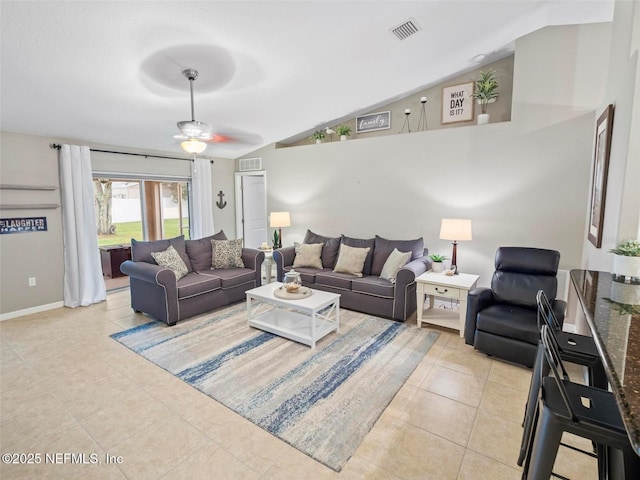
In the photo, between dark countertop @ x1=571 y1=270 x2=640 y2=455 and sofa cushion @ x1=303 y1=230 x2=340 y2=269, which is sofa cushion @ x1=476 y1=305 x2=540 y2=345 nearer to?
dark countertop @ x1=571 y1=270 x2=640 y2=455

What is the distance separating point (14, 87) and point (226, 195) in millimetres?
3762

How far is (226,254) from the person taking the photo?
15.8 ft

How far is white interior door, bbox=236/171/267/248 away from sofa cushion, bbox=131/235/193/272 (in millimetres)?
2230

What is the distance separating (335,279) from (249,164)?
338cm

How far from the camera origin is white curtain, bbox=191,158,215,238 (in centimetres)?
603

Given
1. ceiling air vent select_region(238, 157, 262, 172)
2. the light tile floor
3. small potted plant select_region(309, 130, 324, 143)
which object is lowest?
the light tile floor

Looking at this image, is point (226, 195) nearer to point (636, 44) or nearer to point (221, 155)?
point (221, 155)

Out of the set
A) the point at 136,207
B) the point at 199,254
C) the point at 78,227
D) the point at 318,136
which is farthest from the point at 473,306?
the point at 136,207

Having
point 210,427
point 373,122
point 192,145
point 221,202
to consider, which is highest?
point 373,122

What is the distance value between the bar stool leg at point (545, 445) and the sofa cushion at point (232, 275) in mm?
3753

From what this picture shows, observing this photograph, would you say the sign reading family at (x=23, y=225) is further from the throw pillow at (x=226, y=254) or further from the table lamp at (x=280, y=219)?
the table lamp at (x=280, y=219)

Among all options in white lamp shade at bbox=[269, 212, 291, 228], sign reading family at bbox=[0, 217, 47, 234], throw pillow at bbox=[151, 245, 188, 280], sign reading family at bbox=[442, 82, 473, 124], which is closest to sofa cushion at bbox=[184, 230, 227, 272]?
throw pillow at bbox=[151, 245, 188, 280]

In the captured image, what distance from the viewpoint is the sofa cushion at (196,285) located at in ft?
12.7

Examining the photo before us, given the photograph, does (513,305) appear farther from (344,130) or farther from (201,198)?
(201,198)
